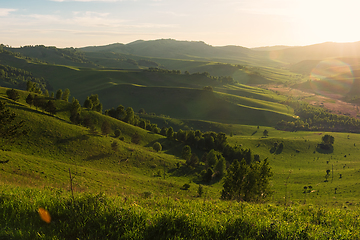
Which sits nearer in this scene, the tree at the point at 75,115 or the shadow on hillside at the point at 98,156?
the shadow on hillside at the point at 98,156

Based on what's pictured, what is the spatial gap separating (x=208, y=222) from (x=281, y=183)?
361ft

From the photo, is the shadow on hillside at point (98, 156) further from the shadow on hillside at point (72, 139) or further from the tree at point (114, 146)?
the shadow on hillside at point (72, 139)

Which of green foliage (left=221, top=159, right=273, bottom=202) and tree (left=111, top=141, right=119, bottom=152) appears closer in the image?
green foliage (left=221, top=159, right=273, bottom=202)

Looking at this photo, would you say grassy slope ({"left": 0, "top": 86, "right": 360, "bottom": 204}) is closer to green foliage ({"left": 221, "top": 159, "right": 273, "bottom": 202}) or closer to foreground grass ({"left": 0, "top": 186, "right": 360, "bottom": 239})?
green foliage ({"left": 221, "top": 159, "right": 273, "bottom": 202})

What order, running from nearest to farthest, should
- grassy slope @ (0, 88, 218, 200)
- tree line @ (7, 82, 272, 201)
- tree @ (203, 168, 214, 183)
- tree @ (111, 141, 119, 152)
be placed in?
1. tree line @ (7, 82, 272, 201)
2. grassy slope @ (0, 88, 218, 200)
3. tree @ (111, 141, 119, 152)
4. tree @ (203, 168, 214, 183)

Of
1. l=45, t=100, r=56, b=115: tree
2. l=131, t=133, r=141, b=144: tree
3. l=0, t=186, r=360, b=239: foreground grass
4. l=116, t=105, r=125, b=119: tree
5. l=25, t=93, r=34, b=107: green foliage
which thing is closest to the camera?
l=0, t=186, r=360, b=239: foreground grass

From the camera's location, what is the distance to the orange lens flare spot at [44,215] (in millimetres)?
8789

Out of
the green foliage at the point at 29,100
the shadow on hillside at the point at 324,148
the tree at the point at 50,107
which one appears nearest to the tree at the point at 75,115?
the tree at the point at 50,107

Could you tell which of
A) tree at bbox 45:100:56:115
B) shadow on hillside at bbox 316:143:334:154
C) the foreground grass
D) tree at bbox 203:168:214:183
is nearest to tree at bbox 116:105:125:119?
tree at bbox 45:100:56:115

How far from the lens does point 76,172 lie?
56.2m

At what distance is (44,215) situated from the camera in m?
8.95

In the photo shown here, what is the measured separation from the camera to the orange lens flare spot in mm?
8789

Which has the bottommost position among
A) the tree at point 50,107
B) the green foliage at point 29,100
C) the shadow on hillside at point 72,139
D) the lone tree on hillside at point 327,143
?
the lone tree on hillside at point 327,143

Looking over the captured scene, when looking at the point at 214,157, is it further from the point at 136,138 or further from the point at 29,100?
the point at 29,100
